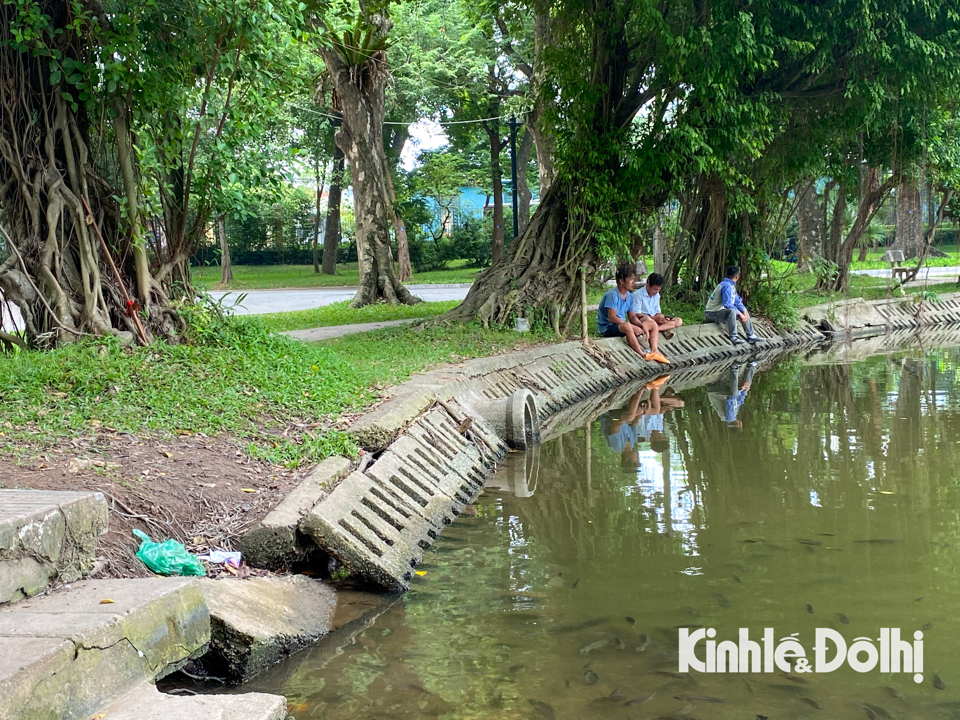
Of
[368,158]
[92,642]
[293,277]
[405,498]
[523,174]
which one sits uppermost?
[523,174]

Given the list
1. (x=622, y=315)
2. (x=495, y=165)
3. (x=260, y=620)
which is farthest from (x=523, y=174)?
(x=260, y=620)

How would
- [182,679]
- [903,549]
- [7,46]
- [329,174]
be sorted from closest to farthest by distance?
[182,679] < [903,549] < [7,46] < [329,174]

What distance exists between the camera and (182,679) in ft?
14.2

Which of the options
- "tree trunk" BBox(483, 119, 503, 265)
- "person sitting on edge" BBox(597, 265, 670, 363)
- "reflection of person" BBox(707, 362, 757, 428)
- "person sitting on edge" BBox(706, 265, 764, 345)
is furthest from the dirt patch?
"tree trunk" BBox(483, 119, 503, 265)

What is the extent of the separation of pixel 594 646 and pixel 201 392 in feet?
13.6

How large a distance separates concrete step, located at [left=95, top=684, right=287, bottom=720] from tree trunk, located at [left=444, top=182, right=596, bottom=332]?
10876 millimetres

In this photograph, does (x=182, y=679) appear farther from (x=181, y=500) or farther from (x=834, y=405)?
(x=834, y=405)

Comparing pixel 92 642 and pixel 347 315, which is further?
pixel 347 315

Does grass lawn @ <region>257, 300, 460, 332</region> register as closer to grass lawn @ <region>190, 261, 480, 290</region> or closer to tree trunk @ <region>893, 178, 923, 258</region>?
grass lawn @ <region>190, 261, 480, 290</region>

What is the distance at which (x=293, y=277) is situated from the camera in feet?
119

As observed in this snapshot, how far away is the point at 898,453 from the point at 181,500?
21.5 feet

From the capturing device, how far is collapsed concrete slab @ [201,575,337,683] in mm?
4344

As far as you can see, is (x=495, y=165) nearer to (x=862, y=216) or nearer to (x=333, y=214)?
(x=333, y=214)

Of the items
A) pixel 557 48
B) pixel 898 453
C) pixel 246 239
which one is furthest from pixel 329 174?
pixel 898 453
